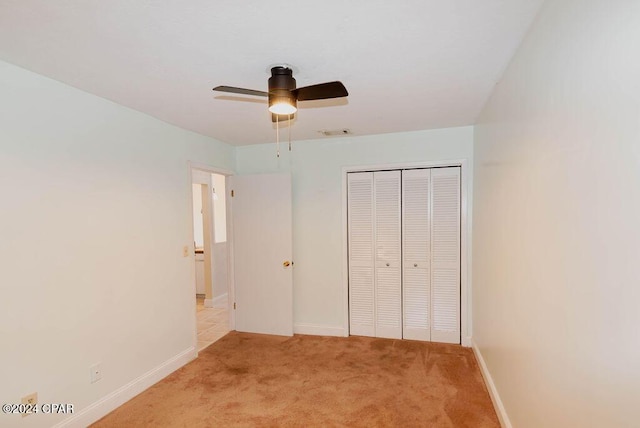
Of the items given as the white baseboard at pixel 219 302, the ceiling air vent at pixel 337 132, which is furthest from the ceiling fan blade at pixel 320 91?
the white baseboard at pixel 219 302

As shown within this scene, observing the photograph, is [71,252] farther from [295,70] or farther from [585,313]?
[585,313]

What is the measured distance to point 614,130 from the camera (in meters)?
0.92

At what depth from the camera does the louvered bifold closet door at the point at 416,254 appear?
3.62 metres

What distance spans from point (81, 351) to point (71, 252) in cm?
71

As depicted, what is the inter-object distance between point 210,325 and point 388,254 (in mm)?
2642

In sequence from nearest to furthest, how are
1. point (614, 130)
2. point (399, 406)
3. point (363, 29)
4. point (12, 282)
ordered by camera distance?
point (614, 130) < point (363, 29) < point (12, 282) < point (399, 406)

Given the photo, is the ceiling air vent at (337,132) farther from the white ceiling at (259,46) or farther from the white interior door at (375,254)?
the white ceiling at (259,46)

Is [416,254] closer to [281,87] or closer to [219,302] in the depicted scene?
[281,87]

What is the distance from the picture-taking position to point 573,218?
3.82 feet

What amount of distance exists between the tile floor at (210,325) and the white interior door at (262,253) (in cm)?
29

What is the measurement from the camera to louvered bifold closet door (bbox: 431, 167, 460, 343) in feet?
11.6

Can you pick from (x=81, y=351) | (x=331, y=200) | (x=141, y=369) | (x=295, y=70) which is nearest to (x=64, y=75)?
(x=295, y=70)

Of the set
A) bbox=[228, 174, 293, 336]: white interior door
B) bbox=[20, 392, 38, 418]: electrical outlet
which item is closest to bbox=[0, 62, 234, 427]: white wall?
bbox=[20, 392, 38, 418]: electrical outlet

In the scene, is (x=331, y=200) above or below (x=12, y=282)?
above
